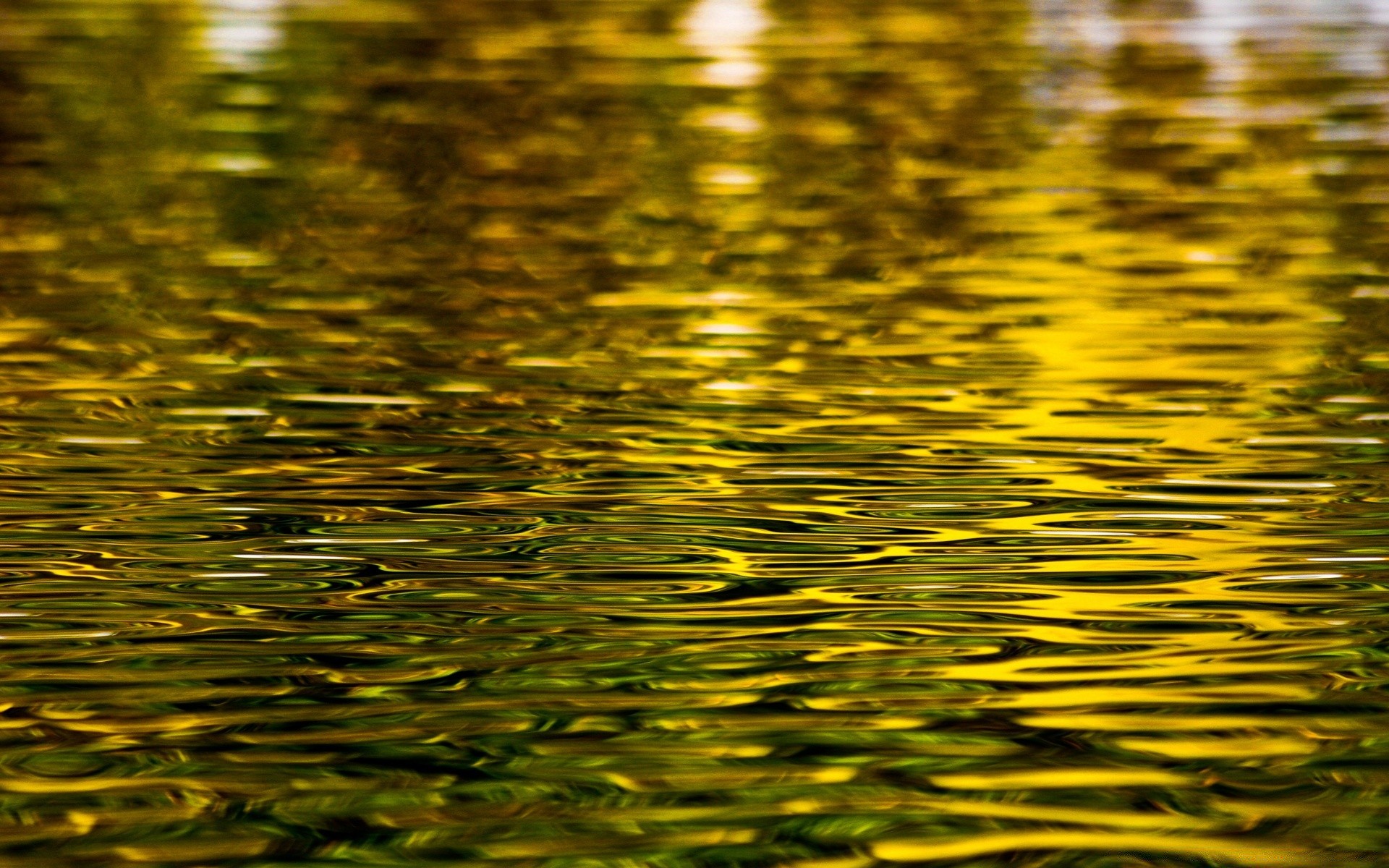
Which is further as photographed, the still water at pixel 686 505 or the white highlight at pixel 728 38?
the white highlight at pixel 728 38

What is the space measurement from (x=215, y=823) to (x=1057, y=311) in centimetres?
213

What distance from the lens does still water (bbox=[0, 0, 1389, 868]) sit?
146 centimetres

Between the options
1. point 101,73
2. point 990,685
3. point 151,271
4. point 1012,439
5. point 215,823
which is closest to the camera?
point 215,823

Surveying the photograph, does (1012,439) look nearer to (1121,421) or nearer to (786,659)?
(1121,421)

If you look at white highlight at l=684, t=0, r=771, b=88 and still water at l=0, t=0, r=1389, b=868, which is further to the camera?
white highlight at l=684, t=0, r=771, b=88

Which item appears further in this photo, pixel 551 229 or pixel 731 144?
pixel 731 144

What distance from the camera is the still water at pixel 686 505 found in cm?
146

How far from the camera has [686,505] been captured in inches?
84.4

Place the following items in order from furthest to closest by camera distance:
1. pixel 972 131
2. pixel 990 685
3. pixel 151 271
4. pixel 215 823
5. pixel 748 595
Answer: pixel 972 131 < pixel 151 271 < pixel 748 595 < pixel 990 685 < pixel 215 823

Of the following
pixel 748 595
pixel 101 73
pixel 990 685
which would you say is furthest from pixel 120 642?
pixel 101 73

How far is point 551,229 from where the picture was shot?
154 inches

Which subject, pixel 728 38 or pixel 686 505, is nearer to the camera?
pixel 686 505

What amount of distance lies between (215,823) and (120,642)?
1.25 ft

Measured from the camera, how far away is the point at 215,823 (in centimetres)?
140
